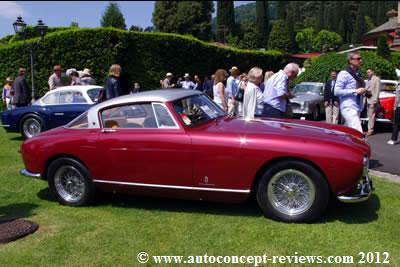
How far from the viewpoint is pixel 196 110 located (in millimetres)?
5266

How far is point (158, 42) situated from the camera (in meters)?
21.3

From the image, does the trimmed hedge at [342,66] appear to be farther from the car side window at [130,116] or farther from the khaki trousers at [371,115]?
the car side window at [130,116]

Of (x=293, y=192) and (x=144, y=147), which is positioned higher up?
(x=144, y=147)

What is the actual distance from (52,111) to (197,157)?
6824mm

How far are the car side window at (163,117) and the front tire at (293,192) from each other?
125 centimetres

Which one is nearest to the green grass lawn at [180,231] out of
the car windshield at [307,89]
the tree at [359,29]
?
the car windshield at [307,89]

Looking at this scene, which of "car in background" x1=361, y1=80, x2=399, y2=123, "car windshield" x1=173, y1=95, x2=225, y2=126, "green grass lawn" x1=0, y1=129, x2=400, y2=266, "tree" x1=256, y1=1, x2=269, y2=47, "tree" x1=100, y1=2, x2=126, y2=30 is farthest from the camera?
"tree" x1=256, y1=1, x2=269, y2=47

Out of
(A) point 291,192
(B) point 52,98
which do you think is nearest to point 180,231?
(A) point 291,192

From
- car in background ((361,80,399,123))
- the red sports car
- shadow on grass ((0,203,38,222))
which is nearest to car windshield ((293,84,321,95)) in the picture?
car in background ((361,80,399,123))

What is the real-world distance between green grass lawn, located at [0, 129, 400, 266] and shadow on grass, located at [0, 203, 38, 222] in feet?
0.04

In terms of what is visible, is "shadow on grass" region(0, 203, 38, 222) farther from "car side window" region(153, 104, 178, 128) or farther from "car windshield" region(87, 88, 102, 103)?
"car windshield" region(87, 88, 102, 103)

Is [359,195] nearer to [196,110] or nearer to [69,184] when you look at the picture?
[196,110]

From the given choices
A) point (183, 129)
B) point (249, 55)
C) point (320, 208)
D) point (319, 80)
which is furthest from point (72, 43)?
point (320, 208)

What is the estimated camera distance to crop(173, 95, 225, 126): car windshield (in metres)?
4.99
